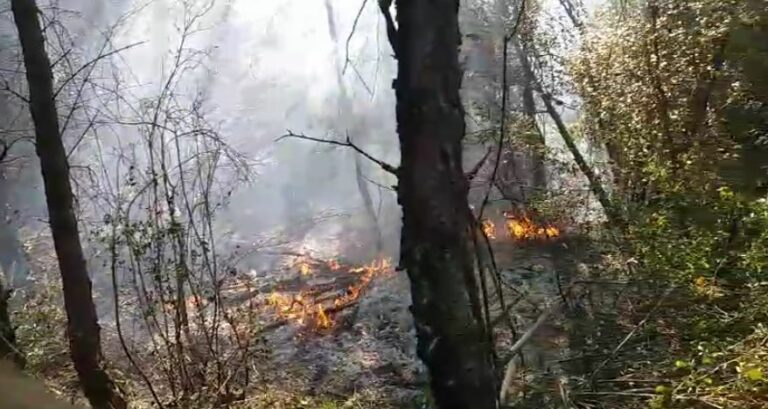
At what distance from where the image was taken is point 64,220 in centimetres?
456

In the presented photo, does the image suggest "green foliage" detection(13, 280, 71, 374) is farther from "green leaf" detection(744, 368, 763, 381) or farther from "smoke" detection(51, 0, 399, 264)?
"smoke" detection(51, 0, 399, 264)

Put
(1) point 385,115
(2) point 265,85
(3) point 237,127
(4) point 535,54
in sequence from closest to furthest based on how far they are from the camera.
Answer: (4) point 535,54 → (3) point 237,127 → (1) point 385,115 → (2) point 265,85

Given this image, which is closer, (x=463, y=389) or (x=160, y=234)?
(x=463, y=389)

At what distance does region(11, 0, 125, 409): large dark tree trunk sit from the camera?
4.54 meters

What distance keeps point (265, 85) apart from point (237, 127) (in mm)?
2962

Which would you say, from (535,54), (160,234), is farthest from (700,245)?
(535,54)

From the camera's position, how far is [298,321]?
35.0 ft

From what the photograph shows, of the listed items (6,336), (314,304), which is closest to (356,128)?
(314,304)

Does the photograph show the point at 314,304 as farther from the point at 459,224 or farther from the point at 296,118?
the point at 459,224

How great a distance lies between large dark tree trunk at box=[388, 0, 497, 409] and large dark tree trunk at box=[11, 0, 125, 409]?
9.72 ft

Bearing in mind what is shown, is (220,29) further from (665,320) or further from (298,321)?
(665,320)

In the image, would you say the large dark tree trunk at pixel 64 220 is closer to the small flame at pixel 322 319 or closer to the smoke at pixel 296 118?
the small flame at pixel 322 319

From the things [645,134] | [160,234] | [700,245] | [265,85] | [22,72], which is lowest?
[700,245]

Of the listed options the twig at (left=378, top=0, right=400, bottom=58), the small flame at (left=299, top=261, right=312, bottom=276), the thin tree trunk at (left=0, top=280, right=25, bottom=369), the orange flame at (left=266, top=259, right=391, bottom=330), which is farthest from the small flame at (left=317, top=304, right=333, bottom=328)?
the twig at (left=378, top=0, right=400, bottom=58)
